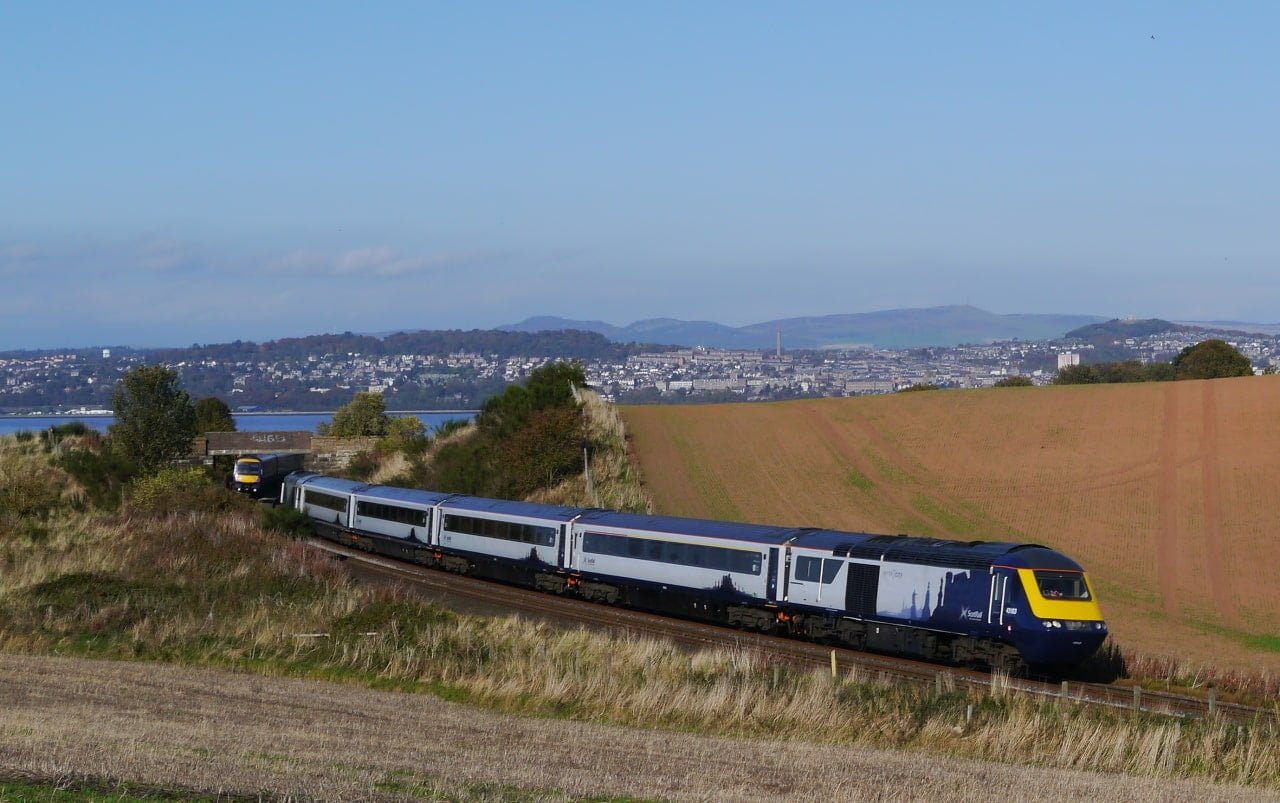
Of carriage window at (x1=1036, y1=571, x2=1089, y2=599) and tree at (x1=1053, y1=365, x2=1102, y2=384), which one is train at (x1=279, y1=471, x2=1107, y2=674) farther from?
tree at (x1=1053, y1=365, x2=1102, y2=384)

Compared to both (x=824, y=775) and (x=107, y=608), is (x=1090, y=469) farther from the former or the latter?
(x=824, y=775)

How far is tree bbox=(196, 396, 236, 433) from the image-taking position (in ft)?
315

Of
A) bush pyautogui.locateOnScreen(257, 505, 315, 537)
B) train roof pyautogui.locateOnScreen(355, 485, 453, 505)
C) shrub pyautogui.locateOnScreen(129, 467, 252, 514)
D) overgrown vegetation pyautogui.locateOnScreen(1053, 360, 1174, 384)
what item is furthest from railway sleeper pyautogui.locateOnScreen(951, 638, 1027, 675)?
overgrown vegetation pyautogui.locateOnScreen(1053, 360, 1174, 384)

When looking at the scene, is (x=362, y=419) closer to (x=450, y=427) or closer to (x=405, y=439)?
(x=405, y=439)

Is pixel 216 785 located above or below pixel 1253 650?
above

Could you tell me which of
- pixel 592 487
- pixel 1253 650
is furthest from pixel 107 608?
pixel 592 487

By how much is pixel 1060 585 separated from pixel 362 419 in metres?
79.9

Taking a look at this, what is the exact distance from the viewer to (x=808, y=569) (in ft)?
95.1

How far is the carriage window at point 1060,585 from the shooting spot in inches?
988

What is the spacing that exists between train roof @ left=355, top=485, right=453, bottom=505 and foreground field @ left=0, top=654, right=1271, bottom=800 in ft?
79.9

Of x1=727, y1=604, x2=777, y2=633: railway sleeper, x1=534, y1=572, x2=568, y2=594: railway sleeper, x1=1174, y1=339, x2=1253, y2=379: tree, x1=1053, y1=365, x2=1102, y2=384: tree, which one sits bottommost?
x1=534, y1=572, x2=568, y2=594: railway sleeper

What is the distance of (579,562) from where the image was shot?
3628 cm

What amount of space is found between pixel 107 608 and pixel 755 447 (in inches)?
1608

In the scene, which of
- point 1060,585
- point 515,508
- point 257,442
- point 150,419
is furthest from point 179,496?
point 257,442
